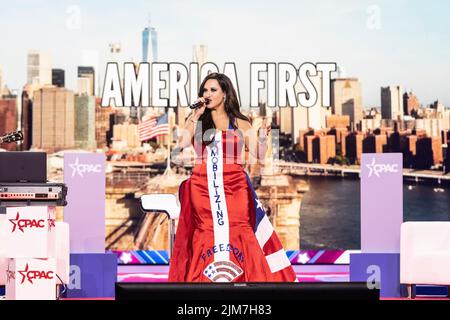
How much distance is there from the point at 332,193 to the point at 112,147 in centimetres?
167

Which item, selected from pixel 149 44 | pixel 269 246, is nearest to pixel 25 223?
pixel 269 246

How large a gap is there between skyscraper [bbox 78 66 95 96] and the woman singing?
1.25m

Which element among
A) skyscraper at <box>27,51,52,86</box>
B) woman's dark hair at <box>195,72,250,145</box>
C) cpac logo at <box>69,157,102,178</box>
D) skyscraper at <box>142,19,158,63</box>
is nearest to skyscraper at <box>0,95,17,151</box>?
skyscraper at <box>27,51,52,86</box>

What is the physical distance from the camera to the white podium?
3873mm

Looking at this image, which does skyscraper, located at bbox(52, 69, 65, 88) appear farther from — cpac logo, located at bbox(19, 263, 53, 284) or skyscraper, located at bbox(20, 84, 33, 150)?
cpac logo, located at bbox(19, 263, 53, 284)

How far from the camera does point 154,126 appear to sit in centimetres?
578

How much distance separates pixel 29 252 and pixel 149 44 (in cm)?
227

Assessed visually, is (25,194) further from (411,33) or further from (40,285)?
(411,33)

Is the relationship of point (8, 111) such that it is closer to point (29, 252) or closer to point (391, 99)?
point (29, 252)

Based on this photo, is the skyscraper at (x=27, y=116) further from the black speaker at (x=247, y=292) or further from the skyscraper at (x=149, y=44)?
the black speaker at (x=247, y=292)

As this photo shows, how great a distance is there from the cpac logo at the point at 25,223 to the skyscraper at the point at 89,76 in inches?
79.8

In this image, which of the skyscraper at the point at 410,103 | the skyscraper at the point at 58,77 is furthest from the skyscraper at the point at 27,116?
the skyscraper at the point at 410,103
